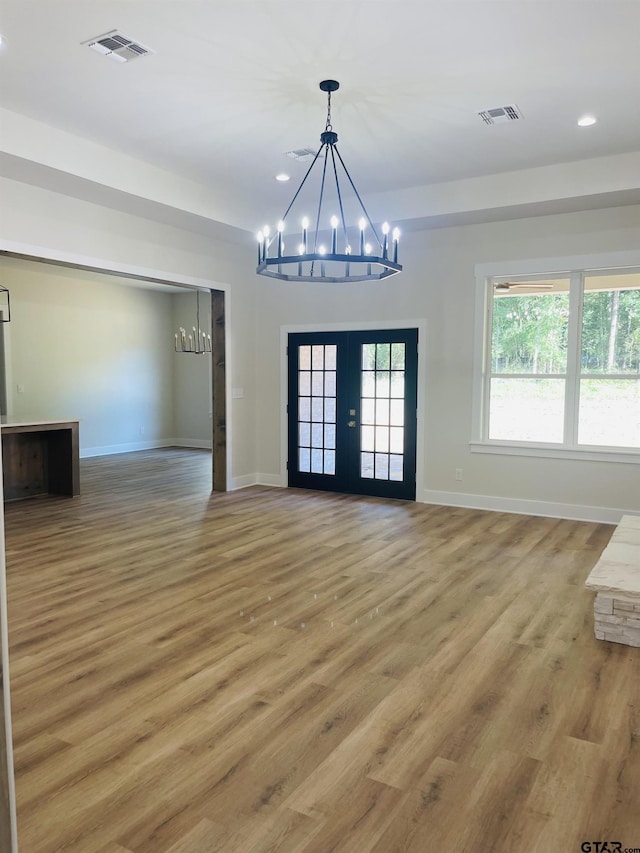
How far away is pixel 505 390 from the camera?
6543mm

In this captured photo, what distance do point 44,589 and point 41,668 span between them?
123cm

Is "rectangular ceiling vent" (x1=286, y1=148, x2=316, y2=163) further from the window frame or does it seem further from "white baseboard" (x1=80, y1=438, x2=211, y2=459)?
"white baseboard" (x1=80, y1=438, x2=211, y2=459)

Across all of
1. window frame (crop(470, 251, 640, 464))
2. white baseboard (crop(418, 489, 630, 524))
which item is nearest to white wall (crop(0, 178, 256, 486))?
white baseboard (crop(418, 489, 630, 524))

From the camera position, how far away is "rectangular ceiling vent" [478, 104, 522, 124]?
4.36 m

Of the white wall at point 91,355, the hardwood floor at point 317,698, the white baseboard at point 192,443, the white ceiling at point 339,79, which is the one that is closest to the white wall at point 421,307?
the white ceiling at point 339,79

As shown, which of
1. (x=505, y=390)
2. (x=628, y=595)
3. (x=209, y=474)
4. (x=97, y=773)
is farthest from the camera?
(x=209, y=474)

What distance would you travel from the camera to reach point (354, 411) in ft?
24.2

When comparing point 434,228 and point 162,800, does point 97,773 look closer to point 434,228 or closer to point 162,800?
point 162,800

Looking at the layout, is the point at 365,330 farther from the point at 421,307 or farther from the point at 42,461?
the point at 42,461

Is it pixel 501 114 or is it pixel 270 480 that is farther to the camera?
pixel 270 480

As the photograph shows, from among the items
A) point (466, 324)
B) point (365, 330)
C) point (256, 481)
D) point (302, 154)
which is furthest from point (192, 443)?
point (302, 154)

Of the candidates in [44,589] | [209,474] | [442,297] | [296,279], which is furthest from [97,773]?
[209,474]

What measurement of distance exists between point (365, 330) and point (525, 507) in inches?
105

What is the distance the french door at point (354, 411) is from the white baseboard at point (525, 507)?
36 centimetres
